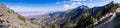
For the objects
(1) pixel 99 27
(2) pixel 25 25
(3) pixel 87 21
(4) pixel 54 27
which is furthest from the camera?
(4) pixel 54 27

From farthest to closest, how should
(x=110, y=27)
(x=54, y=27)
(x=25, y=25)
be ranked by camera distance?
(x=54, y=27) < (x=25, y=25) < (x=110, y=27)

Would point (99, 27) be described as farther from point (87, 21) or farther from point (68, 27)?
point (68, 27)

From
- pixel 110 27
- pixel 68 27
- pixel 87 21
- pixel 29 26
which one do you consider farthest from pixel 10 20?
pixel 110 27

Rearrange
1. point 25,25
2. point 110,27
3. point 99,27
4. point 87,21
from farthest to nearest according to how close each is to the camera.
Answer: point 25,25
point 87,21
point 99,27
point 110,27

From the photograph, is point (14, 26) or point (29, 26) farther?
point (29, 26)

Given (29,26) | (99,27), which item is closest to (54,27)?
(29,26)

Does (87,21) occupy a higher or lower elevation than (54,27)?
higher

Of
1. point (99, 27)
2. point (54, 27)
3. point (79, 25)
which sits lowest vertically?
point (54, 27)

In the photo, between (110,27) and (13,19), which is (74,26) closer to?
(13,19)

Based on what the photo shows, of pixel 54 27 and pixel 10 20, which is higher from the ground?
pixel 10 20
